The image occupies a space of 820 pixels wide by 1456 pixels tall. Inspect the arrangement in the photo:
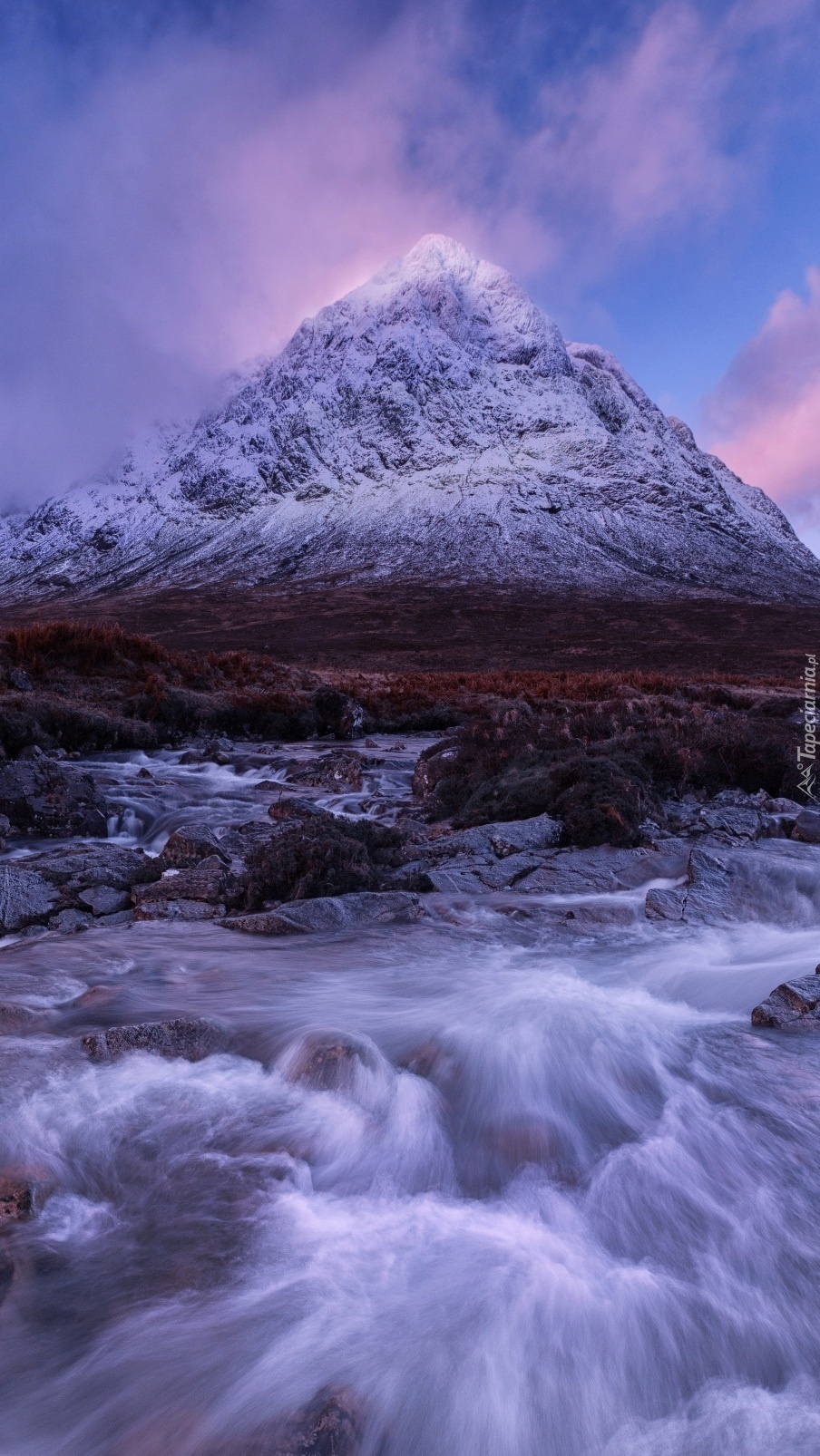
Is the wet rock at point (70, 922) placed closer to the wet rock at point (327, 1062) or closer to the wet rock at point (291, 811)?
the wet rock at point (327, 1062)

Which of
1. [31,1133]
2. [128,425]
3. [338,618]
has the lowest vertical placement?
[31,1133]

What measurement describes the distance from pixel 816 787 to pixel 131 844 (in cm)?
862

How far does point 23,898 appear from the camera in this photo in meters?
6.12

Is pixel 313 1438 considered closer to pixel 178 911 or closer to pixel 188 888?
pixel 178 911

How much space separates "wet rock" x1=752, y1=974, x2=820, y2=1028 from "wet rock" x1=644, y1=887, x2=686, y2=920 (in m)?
1.64

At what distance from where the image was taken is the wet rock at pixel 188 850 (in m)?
7.10

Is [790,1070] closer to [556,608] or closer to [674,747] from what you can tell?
[674,747]

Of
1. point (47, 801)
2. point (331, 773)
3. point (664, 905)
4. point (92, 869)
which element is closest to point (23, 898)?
point (92, 869)

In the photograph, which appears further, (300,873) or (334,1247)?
(300,873)

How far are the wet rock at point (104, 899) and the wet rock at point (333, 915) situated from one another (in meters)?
0.90

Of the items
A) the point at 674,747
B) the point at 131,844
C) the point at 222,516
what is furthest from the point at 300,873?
the point at 222,516

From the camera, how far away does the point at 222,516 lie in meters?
124

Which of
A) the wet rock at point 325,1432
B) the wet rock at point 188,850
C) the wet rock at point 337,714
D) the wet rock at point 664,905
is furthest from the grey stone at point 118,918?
the wet rock at point 337,714

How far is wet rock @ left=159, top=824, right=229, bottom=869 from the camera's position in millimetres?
7098
